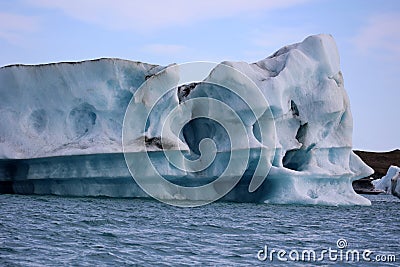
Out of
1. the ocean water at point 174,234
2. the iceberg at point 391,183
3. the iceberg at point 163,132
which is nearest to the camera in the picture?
the ocean water at point 174,234

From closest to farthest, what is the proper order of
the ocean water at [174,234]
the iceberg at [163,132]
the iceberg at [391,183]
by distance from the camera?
the ocean water at [174,234], the iceberg at [163,132], the iceberg at [391,183]

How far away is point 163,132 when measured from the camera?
19641 millimetres

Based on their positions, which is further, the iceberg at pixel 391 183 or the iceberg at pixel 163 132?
the iceberg at pixel 391 183

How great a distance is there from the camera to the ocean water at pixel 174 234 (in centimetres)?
967

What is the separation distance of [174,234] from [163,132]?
7693 millimetres

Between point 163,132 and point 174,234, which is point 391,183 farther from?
point 174,234

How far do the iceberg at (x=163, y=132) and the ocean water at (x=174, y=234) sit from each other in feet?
4.99

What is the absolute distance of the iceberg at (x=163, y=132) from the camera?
1959cm

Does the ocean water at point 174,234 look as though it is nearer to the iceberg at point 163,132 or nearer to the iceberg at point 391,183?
the iceberg at point 163,132

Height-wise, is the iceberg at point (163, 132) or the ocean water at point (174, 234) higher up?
the iceberg at point (163, 132)

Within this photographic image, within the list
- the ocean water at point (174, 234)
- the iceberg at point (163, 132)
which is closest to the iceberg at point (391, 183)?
the iceberg at point (163, 132)

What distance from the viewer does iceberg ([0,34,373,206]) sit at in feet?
64.3

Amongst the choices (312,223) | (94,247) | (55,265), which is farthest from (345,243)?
(55,265)

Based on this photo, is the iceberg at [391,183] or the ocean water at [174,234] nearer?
the ocean water at [174,234]
